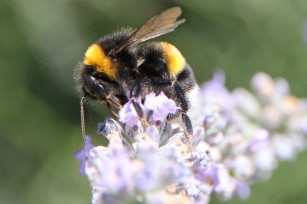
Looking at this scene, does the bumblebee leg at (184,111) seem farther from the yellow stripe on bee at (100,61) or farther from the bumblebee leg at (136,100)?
the yellow stripe on bee at (100,61)

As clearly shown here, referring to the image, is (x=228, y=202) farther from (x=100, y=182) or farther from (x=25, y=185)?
(x=100, y=182)

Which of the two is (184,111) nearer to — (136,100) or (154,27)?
(136,100)

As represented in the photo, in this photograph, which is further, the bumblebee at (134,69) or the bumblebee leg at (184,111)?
the bumblebee at (134,69)

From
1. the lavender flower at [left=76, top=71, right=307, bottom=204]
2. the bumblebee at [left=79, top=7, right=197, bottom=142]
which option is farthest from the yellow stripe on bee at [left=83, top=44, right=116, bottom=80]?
the lavender flower at [left=76, top=71, right=307, bottom=204]

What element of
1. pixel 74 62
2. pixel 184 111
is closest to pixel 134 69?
pixel 184 111

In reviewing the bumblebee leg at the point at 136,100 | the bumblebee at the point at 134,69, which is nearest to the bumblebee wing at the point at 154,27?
the bumblebee at the point at 134,69

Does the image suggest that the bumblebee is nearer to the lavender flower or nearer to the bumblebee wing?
the bumblebee wing
